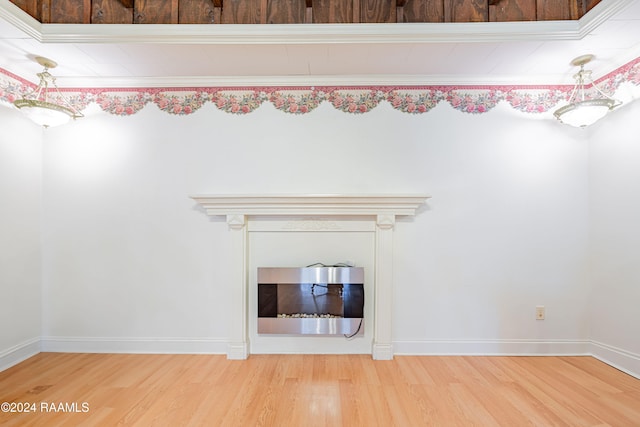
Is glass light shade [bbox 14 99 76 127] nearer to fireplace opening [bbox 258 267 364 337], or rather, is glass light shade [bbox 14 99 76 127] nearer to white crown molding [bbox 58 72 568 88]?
white crown molding [bbox 58 72 568 88]

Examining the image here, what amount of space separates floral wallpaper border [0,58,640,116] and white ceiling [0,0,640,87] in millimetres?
88

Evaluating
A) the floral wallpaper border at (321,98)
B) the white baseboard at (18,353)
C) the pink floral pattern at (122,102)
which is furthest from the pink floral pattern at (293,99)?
the white baseboard at (18,353)

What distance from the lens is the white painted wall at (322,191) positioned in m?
2.64

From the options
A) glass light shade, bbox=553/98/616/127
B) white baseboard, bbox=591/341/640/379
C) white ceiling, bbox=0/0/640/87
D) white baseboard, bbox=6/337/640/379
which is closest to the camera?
white ceiling, bbox=0/0/640/87

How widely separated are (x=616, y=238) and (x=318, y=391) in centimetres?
251

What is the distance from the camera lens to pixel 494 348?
263 centimetres

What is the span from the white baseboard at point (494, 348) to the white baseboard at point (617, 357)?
72 mm

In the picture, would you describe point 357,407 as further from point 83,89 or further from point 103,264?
point 83,89

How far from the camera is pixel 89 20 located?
6.72 feet

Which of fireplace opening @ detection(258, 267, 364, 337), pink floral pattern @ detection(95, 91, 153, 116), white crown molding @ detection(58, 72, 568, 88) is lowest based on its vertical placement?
fireplace opening @ detection(258, 267, 364, 337)

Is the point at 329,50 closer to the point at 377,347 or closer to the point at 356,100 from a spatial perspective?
the point at 356,100

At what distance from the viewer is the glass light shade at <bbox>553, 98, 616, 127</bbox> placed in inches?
85.4

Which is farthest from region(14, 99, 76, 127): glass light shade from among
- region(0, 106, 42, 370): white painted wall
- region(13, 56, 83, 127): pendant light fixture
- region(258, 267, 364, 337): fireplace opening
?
region(258, 267, 364, 337): fireplace opening

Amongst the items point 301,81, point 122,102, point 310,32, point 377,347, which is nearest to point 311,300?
point 377,347
